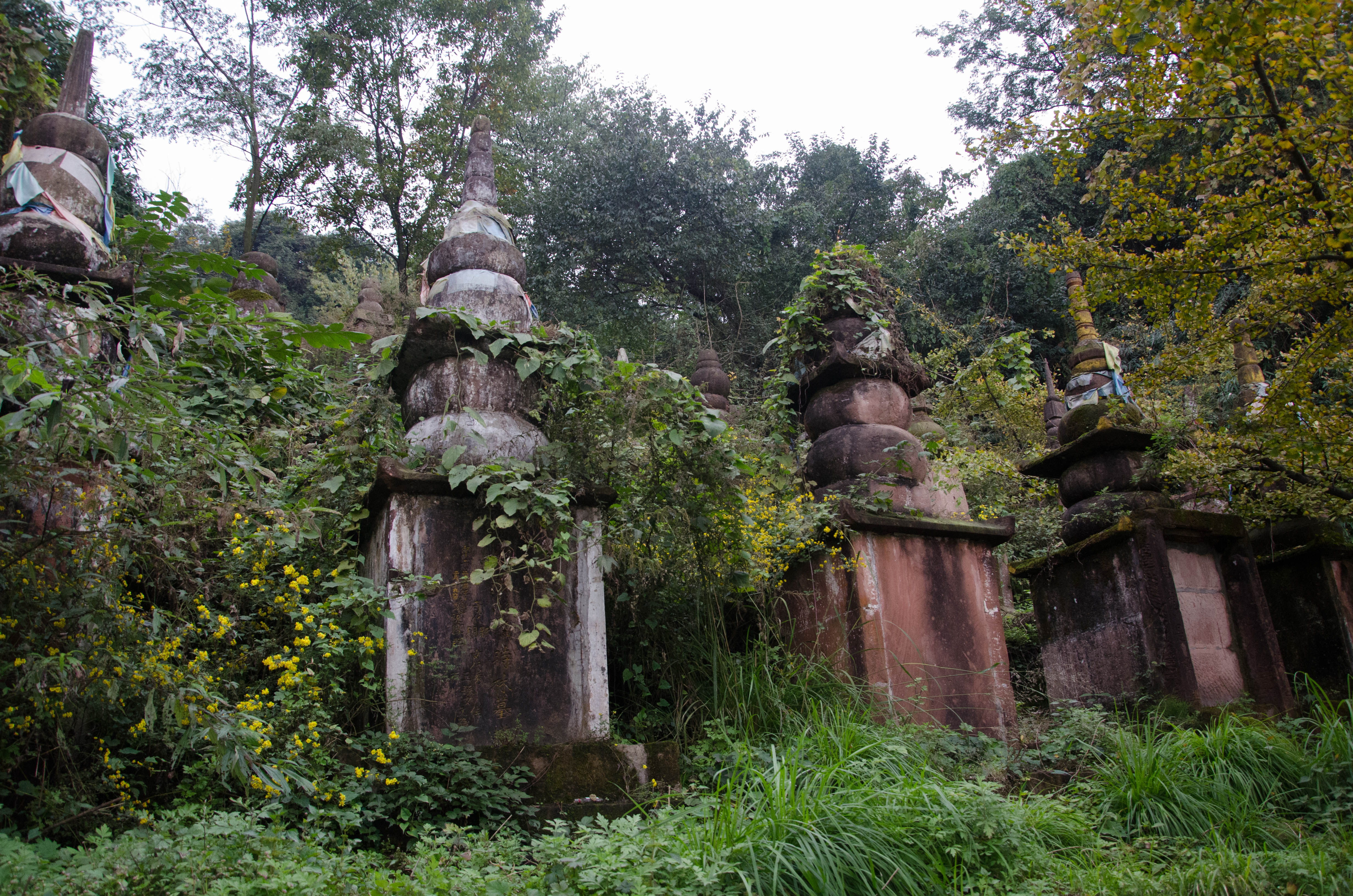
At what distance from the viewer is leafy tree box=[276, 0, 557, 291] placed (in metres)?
17.2

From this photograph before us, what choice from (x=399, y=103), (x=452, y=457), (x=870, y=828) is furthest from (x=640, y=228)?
(x=870, y=828)

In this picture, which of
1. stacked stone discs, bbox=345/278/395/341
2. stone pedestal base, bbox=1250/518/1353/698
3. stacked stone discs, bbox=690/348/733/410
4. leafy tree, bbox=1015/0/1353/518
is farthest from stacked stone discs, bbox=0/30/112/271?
stacked stone discs, bbox=345/278/395/341

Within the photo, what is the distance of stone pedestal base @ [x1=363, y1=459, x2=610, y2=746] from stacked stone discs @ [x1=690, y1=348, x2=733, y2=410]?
240 inches

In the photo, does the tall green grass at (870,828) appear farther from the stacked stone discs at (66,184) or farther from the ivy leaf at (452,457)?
the stacked stone discs at (66,184)

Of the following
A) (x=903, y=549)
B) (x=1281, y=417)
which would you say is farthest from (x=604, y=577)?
(x=1281, y=417)

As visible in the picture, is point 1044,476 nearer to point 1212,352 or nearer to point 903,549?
point 1212,352

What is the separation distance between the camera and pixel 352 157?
672 inches

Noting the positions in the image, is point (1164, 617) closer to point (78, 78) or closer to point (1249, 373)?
point (1249, 373)

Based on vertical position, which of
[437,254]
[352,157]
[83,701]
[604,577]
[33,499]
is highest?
[352,157]

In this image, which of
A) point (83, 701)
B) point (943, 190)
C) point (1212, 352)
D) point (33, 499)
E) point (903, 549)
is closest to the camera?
point (83, 701)

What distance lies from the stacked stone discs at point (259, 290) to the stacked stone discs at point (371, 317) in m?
3.15

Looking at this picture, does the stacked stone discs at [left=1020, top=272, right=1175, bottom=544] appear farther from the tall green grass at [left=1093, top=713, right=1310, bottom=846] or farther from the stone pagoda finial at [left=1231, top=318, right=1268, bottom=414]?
the tall green grass at [left=1093, top=713, right=1310, bottom=846]

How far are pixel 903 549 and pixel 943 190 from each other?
2092 centimetres

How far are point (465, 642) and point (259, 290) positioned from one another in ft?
14.6
